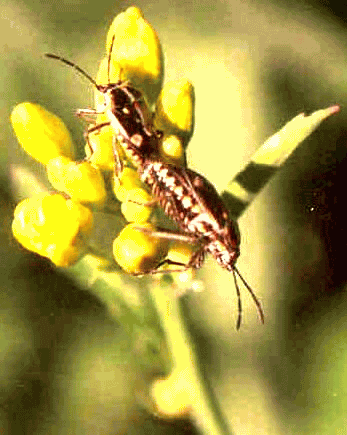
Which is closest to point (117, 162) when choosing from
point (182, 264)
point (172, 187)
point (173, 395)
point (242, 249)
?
Answer: point (172, 187)

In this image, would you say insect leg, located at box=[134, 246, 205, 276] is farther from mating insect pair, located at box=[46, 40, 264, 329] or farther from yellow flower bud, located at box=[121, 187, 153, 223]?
yellow flower bud, located at box=[121, 187, 153, 223]

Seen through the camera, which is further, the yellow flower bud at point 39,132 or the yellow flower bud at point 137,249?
the yellow flower bud at point 39,132

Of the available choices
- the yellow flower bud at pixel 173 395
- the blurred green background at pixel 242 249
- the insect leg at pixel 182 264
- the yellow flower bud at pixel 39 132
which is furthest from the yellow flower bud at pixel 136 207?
the blurred green background at pixel 242 249

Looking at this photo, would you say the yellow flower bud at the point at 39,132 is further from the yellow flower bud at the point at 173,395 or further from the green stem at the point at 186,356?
the yellow flower bud at the point at 173,395

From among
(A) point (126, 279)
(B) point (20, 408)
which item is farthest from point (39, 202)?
(B) point (20, 408)

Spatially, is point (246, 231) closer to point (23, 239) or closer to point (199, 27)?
point (199, 27)

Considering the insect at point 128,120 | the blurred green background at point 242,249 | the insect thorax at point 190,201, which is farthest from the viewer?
the blurred green background at point 242,249

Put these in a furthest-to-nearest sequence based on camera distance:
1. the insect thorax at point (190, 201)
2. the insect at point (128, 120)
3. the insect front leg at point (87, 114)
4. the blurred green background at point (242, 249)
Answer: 1. the blurred green background at point (242, 249)
2. the insect front leg at point (87, 114)
3. the insect at point (128, 120)
4. the insect thorax at point (190, 201)
